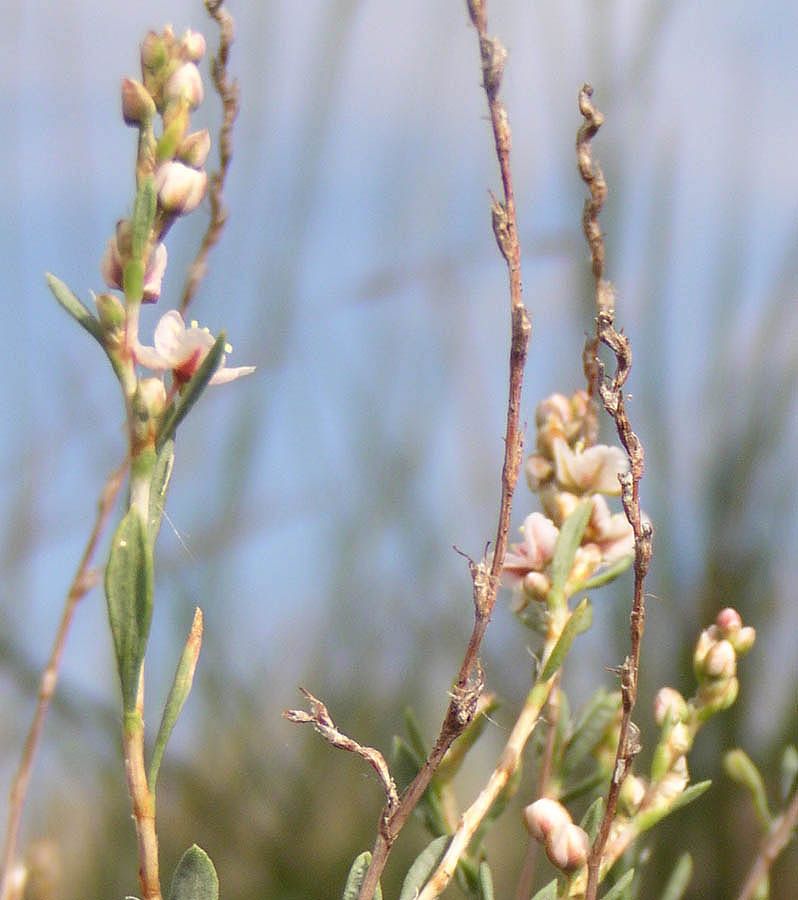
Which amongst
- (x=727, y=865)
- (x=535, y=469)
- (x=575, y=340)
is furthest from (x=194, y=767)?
(x=535, y=469)

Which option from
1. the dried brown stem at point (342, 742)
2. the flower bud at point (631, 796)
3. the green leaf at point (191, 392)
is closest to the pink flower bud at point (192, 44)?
the green leaf at point (191, 392)

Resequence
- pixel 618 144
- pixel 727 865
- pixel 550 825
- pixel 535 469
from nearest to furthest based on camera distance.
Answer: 1. pixel 550 825
2. pixel 535 469
3. pixel 727 865
4. pixel 618 144

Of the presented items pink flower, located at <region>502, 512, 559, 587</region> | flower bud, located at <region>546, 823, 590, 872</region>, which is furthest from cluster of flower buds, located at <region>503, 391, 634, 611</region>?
flower bud, located at <region>546, 823, 590, 872</region>

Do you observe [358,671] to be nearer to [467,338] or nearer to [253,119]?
[467,338]

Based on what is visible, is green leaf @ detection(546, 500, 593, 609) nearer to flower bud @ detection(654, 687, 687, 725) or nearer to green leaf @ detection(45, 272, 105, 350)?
flower bud @ detection(654, 687, 687, 725)

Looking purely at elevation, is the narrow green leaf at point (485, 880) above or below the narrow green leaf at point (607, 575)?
below

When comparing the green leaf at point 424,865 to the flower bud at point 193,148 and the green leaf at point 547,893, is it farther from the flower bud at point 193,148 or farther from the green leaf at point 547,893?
the flower bud at point 193,148
